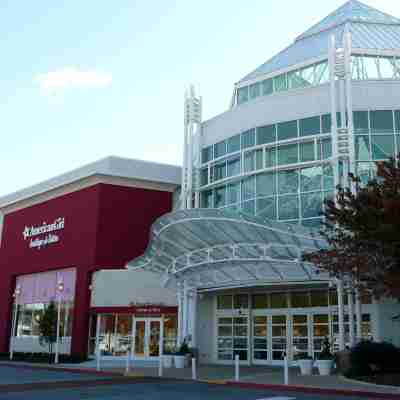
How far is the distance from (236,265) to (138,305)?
9680 mm

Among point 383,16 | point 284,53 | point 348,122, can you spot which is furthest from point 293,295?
point 383,16

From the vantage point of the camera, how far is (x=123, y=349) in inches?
1368

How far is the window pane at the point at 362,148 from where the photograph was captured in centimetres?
2725

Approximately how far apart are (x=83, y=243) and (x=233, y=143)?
11.7 m

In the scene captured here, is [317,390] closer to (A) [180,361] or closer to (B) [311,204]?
(B) [311,204]

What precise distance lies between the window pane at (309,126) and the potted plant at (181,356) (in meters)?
11.9

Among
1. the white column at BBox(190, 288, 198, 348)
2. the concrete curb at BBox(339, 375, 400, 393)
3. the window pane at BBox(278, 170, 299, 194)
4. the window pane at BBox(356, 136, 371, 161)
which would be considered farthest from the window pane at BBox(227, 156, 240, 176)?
the concrete curb at BBox(339, 375, 400, 393)

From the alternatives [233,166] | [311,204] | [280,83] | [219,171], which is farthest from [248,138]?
[311,204]

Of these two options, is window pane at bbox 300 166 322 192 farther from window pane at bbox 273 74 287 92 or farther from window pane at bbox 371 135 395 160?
window pane at bbox 273 74 287 92

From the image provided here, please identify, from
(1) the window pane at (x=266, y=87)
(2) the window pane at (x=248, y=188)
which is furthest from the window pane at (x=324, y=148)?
(1) the window pane at (x=266, y=87)

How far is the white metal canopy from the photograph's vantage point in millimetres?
22703

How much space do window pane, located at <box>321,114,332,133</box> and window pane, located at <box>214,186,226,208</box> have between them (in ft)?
21.1

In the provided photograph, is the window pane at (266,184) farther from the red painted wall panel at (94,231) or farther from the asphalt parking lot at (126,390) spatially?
the asphalt parking lot at (126,390)

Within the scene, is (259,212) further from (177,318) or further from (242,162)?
(177,318)
